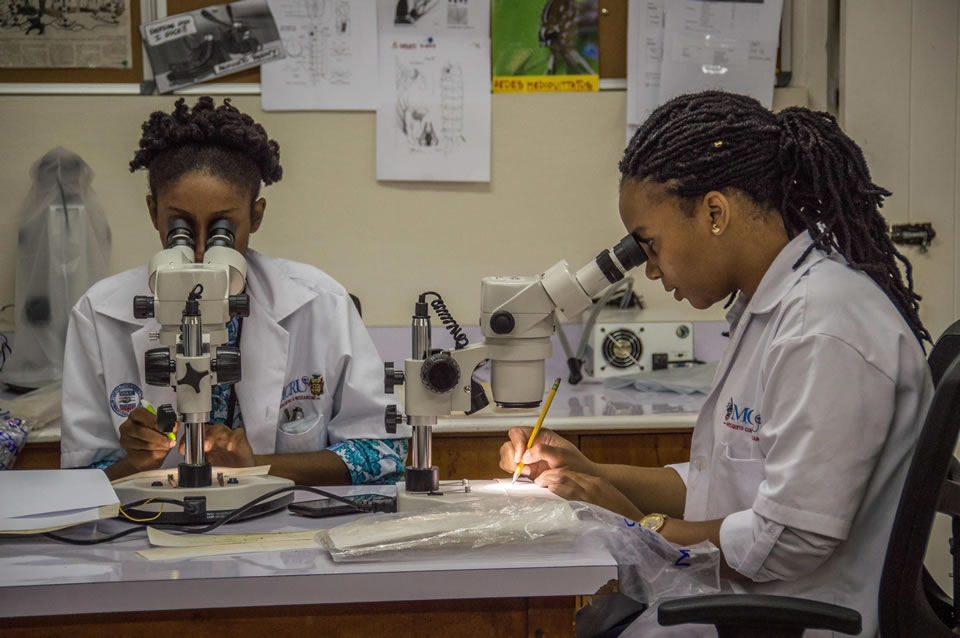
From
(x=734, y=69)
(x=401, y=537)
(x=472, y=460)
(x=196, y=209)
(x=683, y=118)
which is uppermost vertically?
(x=734, y=69)

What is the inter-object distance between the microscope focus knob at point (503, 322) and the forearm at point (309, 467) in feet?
1.60

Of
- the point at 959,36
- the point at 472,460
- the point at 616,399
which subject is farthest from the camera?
the point at 959,36

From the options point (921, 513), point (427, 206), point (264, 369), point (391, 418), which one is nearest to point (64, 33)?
point (427, 206)

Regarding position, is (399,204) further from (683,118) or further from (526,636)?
(526,636)

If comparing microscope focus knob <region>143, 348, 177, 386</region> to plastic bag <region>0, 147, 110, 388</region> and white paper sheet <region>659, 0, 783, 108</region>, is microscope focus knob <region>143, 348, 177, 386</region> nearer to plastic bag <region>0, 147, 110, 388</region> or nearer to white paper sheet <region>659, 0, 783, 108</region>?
plastic bag <region>0, 147, 110, 388</region>

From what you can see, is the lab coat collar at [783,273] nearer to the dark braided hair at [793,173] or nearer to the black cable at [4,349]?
the dark braided hair at [793,173]

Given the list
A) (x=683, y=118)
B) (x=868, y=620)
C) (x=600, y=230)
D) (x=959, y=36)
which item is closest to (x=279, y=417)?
(x=683, y=118)

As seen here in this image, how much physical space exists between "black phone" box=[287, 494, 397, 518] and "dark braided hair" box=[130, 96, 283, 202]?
62 centimetres

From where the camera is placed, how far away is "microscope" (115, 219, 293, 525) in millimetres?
1320

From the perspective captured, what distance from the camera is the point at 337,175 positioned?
2.88 metres

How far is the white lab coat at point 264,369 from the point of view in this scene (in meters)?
1.74

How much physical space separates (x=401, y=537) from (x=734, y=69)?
7.18ft

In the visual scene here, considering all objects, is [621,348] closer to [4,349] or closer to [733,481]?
[733,481]

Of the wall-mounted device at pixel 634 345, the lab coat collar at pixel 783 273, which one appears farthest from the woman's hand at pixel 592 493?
the wall-mounted device at pixel 634 345
